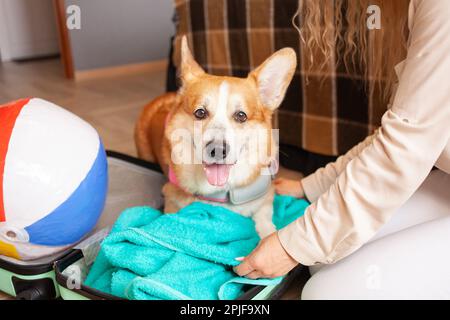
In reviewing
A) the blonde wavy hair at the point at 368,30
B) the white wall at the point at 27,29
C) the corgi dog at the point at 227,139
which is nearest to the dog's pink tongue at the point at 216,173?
the corgi dog at the point at 227,139

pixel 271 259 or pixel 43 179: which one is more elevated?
pixel 43 179

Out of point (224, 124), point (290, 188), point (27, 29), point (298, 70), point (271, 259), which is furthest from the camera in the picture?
point (27, 29)

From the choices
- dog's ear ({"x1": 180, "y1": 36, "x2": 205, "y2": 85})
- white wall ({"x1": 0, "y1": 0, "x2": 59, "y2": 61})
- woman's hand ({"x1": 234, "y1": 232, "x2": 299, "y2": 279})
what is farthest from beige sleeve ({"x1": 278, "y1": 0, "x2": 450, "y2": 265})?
white wall ({"x1": 0, "y1": 0, "x2": 59, "y2": 61})

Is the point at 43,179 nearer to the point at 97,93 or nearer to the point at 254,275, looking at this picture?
the point at 254,275

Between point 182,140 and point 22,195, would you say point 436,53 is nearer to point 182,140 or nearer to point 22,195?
point 182,140

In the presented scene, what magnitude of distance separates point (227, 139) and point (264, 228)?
0.28 meters

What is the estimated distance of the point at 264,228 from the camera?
1.25 metres

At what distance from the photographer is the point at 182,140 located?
126cm

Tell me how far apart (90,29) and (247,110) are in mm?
Answer: 2688

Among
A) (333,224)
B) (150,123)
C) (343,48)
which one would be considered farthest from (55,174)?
(343,48)

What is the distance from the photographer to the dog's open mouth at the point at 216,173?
1.16 m

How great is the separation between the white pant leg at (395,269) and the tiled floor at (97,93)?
1.41 m

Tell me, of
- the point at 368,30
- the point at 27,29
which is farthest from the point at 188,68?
the point at 27,29

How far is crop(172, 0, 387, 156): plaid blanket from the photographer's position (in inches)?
63.9
